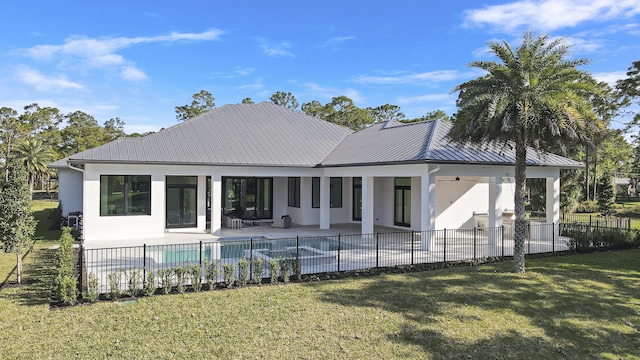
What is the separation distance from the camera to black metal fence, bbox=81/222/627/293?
12062 mm

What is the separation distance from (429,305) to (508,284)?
3169 millimetres

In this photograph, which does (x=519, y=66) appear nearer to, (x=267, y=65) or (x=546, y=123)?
(x=546, y=123)

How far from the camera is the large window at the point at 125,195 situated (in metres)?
17.7

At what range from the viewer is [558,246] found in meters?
16.6

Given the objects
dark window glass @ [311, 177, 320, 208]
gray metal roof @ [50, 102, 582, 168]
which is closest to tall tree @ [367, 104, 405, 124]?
gray metal roof @ [50, 102, 582, 168]

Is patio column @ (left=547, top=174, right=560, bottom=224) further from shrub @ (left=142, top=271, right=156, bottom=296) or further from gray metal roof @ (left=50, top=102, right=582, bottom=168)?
shrub @ (left=142, top=271, right=156, bottom=296)

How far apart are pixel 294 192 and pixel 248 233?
494cm

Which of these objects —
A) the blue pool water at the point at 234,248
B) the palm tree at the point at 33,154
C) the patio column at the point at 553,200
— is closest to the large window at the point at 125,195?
the blue pool water at the point at 234,248

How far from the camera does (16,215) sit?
1086 centimetres

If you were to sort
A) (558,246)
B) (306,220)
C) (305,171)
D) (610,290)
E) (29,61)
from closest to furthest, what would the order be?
(610,290), (558,246), (305,171), (306,220), (29,61)

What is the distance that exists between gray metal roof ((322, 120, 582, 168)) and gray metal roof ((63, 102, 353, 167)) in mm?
1927

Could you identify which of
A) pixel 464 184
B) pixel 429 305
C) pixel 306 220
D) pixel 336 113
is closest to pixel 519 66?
pixel 429 305

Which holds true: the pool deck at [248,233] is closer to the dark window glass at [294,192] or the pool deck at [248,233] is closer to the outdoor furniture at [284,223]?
the outdoor furniture at [284,223]

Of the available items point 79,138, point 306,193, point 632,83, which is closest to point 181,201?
point 306,193
